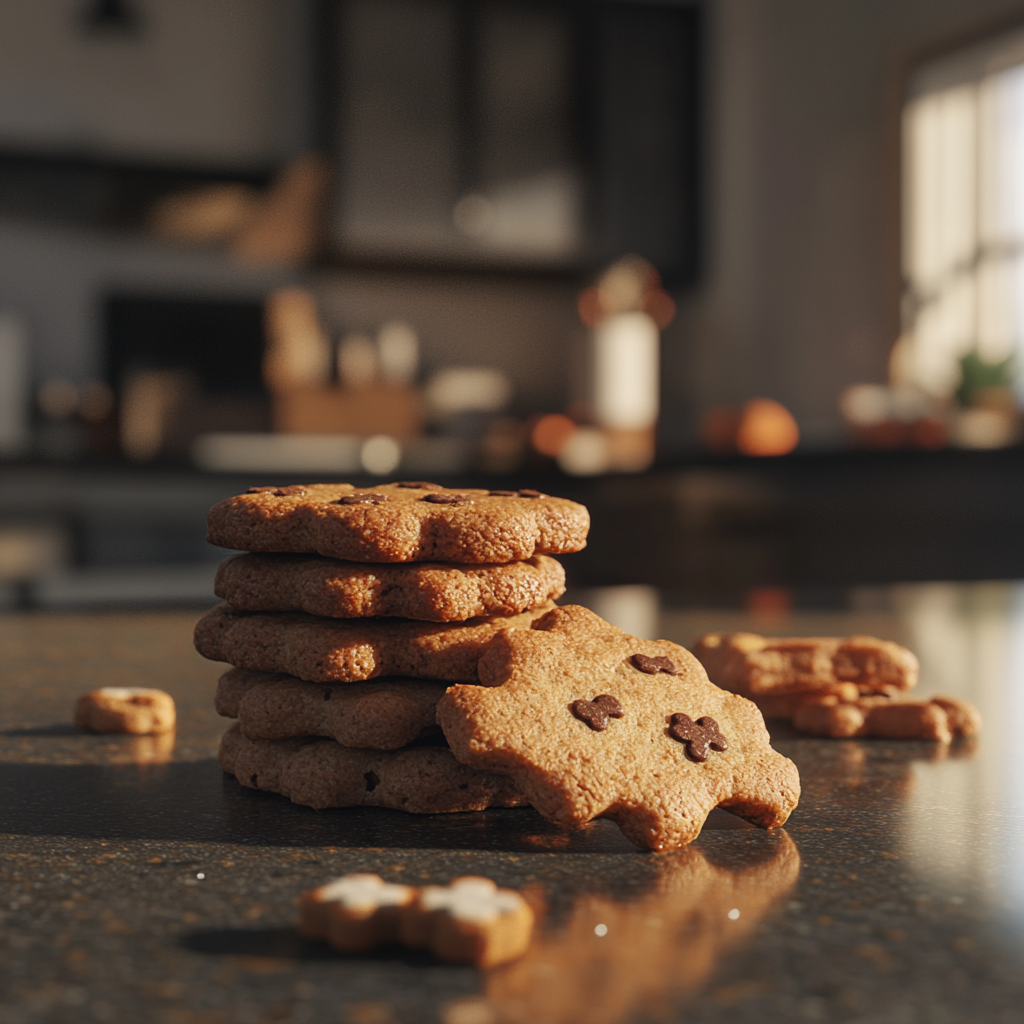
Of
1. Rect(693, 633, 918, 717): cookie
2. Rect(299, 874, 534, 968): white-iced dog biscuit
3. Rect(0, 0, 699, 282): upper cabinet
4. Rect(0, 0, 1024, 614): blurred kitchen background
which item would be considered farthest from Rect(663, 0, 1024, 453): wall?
Rect(299, 874, 534, 968): white-iced dog biscuit

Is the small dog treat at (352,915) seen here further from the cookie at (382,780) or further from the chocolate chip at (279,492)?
the chocolate chip at (279,492)

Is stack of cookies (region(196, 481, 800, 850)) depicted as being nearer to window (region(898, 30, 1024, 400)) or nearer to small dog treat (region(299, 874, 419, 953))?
small dog treat (region(299, 874, 419, 953))

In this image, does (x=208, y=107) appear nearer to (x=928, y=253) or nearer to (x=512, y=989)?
(x=928, y=253)

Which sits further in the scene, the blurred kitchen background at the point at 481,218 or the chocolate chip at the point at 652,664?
the blurred kitchen background at the point at 481,218

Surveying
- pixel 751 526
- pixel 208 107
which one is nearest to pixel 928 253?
pixel 751 526

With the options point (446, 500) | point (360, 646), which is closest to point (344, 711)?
point (360, 646)

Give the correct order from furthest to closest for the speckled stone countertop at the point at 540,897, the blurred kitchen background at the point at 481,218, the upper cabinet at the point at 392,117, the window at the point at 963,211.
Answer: the upper cabinet at the point at 392,117, the blurred kitchen background at the point at 481,218, the window at the point at 963,211, the speckled stone countertop at the point at 540,897

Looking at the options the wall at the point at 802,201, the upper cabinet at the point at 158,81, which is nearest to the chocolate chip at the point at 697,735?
the wall at the point at 802,201
